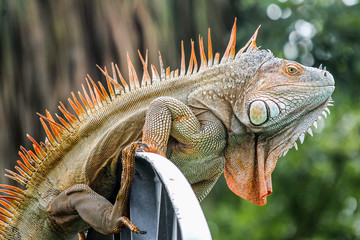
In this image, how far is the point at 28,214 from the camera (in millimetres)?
2779

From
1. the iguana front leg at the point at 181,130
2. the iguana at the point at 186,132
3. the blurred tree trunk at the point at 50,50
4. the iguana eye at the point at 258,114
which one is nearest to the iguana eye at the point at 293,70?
the iguana at the point at 186,132

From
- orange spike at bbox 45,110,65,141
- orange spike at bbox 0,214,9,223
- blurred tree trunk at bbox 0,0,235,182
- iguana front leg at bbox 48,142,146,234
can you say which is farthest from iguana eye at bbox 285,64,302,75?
blurred tree trunk at bbox 0,0,235,182

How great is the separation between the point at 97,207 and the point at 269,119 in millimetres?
829

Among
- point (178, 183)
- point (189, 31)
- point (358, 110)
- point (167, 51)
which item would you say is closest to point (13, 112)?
point (167, 51)

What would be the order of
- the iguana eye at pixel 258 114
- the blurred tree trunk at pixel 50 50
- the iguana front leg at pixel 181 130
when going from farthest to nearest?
the blurred tree trunk at pixel 50 50 → the iguana eye at pixel 258 114 → the iguana front leg at pixel 181 130

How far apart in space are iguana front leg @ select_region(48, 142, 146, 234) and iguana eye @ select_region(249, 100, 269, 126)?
575mm

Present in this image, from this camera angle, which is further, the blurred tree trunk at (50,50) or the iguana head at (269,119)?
the blurred tree trunk at (50,50)

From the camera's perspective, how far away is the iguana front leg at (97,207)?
2.24 metres

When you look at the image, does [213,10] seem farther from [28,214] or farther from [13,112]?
[28,214]

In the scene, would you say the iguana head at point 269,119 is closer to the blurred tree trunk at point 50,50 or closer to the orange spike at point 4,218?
the orange spike at point 4,218

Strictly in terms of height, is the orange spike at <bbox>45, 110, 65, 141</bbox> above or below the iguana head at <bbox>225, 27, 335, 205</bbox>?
above

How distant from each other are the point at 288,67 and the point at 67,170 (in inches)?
43.4

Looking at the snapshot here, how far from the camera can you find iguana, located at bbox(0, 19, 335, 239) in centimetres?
264

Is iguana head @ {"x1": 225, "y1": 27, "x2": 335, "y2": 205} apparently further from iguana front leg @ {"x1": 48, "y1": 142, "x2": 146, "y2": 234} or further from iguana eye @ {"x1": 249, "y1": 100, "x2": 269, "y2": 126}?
iguana front leg @ {"x1": 48, "y1": 142, "x2": 146, "y2": 234}
